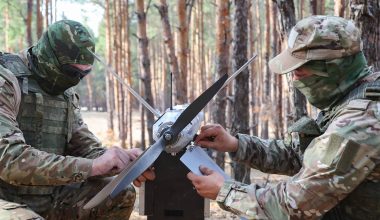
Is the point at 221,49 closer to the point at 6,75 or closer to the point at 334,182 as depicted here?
the point at 6,75

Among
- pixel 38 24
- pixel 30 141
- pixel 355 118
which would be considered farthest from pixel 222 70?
pixel 38 24

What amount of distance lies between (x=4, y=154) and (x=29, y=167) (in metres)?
0.18

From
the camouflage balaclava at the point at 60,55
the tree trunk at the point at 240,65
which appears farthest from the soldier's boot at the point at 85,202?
the tree trunk at the point at 240,65

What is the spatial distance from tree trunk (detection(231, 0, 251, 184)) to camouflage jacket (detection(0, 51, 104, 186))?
3796 mm

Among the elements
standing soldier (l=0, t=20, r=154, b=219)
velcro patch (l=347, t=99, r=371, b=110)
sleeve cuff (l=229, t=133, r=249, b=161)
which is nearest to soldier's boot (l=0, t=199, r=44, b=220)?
standing soldier (l=0, t=20, r=154, b=219)

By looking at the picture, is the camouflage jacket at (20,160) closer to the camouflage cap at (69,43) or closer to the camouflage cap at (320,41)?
the camouflage cap at (69,43)

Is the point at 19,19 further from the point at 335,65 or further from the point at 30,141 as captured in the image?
the point at 335,65

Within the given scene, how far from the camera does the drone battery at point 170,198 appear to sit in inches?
132

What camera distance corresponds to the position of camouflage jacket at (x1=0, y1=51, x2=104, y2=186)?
3.23m

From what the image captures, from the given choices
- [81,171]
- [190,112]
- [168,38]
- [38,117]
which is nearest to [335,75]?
[190,112]

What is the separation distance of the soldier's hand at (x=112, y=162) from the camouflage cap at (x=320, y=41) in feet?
4.08

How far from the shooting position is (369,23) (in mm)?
4340

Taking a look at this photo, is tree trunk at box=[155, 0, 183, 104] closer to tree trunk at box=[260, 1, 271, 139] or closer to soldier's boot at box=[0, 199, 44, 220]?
tree trunk at box=[260, 1, 271, 139]

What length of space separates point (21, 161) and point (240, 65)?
4144mm
